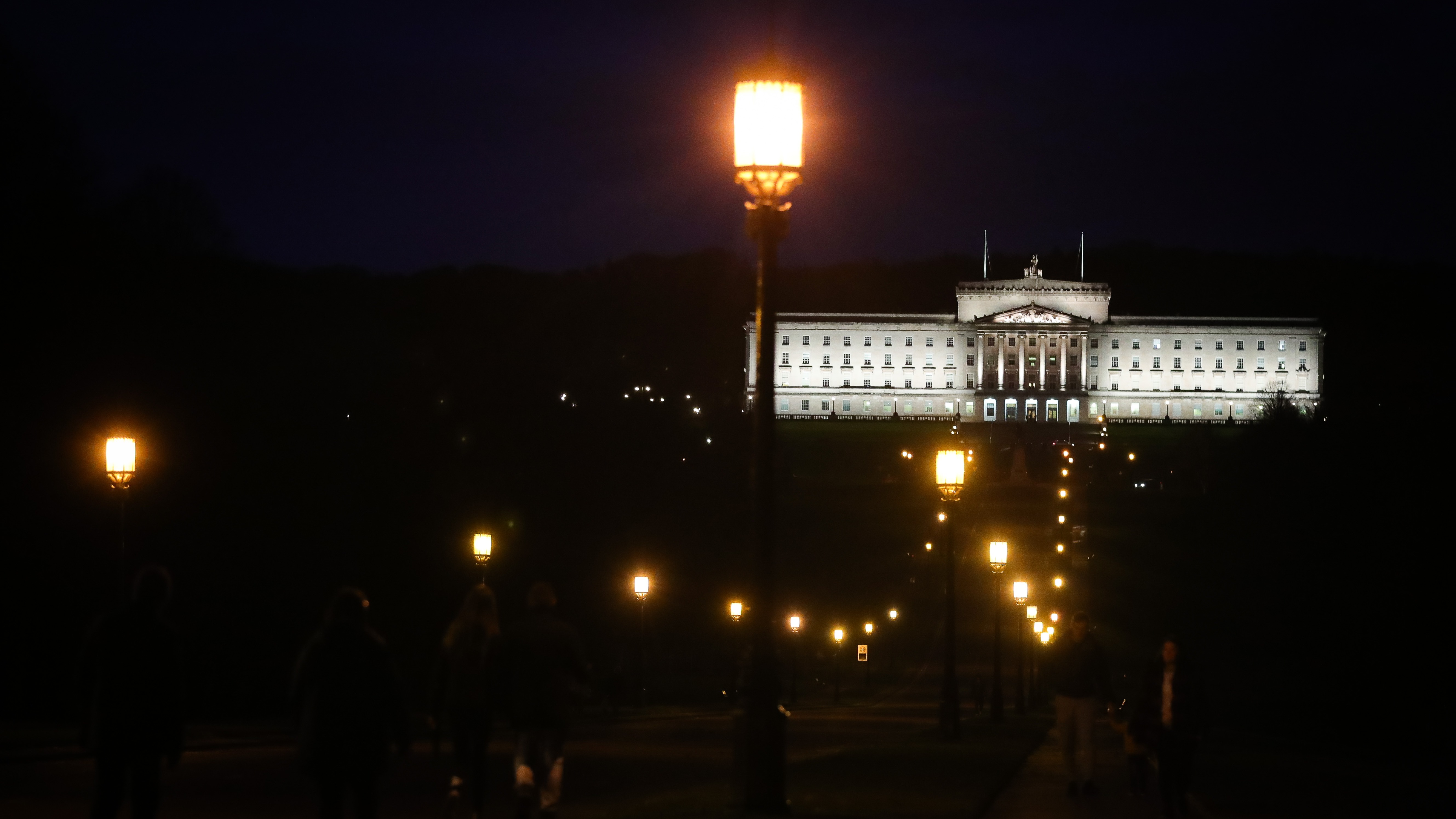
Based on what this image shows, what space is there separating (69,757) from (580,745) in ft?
23.9

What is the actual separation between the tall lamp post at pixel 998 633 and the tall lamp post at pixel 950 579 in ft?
20.8

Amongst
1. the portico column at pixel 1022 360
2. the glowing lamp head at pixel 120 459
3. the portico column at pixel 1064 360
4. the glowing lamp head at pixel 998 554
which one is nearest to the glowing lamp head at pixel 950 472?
the glowing lamp head at pixel 998 554

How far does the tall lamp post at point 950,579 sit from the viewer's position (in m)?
26.5

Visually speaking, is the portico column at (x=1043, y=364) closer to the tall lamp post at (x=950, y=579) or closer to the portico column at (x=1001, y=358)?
the portico column at (x=1001, y=358)

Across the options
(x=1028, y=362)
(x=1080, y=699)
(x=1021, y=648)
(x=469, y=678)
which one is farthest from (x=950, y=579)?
(x=1028, y=362)

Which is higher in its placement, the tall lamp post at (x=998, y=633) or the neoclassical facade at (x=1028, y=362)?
the neoclassical facade at (x=1028, y=362)

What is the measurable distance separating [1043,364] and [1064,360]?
202 centimetres

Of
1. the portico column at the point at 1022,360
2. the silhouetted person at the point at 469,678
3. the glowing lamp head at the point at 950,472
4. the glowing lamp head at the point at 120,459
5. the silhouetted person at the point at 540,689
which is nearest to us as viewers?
the silhouetted person at the point at 540,689

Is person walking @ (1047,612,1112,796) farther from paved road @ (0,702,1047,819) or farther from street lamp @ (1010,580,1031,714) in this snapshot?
street lamp @ (1010,580,1031,714)

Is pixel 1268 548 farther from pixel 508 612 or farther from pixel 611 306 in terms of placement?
pixel 611 306

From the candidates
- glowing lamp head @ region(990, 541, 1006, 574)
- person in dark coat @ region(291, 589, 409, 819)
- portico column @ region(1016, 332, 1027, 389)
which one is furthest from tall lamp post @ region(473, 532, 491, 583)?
portico column @ region(1016, 332, 1027, 389)

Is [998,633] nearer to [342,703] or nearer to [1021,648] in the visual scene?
[1021,648]

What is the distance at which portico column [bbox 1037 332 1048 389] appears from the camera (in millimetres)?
165250

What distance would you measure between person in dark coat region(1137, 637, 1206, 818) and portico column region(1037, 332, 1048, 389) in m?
152
